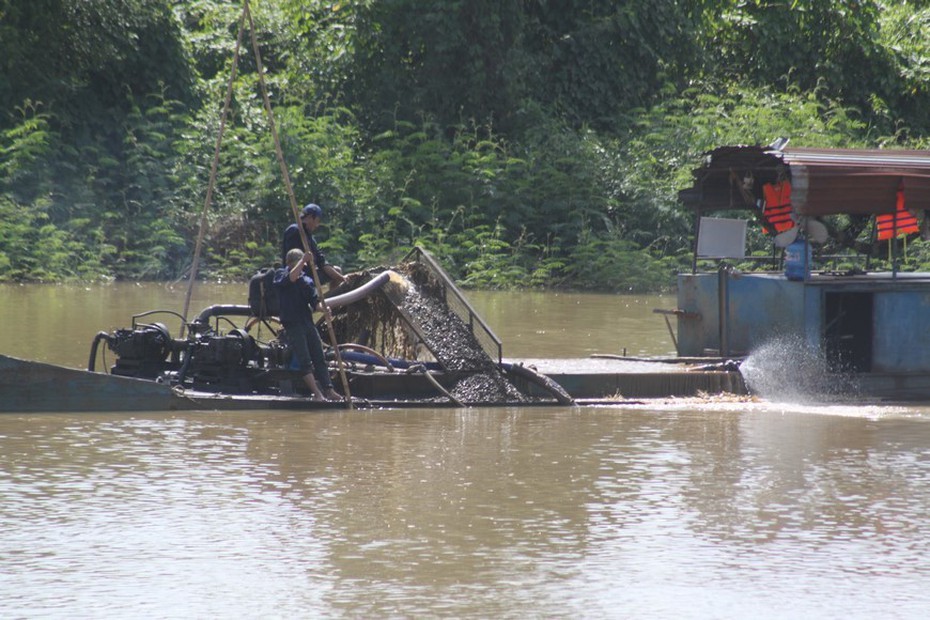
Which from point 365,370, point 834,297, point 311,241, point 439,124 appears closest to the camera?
point 311,241

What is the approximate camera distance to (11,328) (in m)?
18.0

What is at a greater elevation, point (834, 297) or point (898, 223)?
point (898, 223)

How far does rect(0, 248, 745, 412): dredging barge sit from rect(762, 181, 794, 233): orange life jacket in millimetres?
1644

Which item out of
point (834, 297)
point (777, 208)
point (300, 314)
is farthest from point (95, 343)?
point (834, 297)

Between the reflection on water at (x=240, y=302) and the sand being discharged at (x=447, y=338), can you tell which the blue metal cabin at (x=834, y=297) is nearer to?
the sand being discharged at (x=447, y=338)

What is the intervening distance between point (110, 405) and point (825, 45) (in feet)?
74.9

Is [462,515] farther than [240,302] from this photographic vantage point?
No

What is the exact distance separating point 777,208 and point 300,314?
4.95 metres

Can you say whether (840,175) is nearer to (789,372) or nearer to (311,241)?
(789,372)

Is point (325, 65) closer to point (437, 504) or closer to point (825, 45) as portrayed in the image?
point (825, 45)

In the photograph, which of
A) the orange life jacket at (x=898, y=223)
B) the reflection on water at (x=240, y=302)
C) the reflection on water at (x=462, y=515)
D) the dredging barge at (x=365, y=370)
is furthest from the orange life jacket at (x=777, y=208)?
the reflection on water at (x=240, y=302)

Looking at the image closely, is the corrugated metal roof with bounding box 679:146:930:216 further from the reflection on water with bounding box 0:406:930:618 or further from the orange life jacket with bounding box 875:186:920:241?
the reflection on water with bounding box 0:406:930:618

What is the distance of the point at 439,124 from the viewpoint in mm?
28875

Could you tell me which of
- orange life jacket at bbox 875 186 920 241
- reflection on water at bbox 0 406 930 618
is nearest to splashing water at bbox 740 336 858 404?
reflection on water at bbox 0 406 930 618
